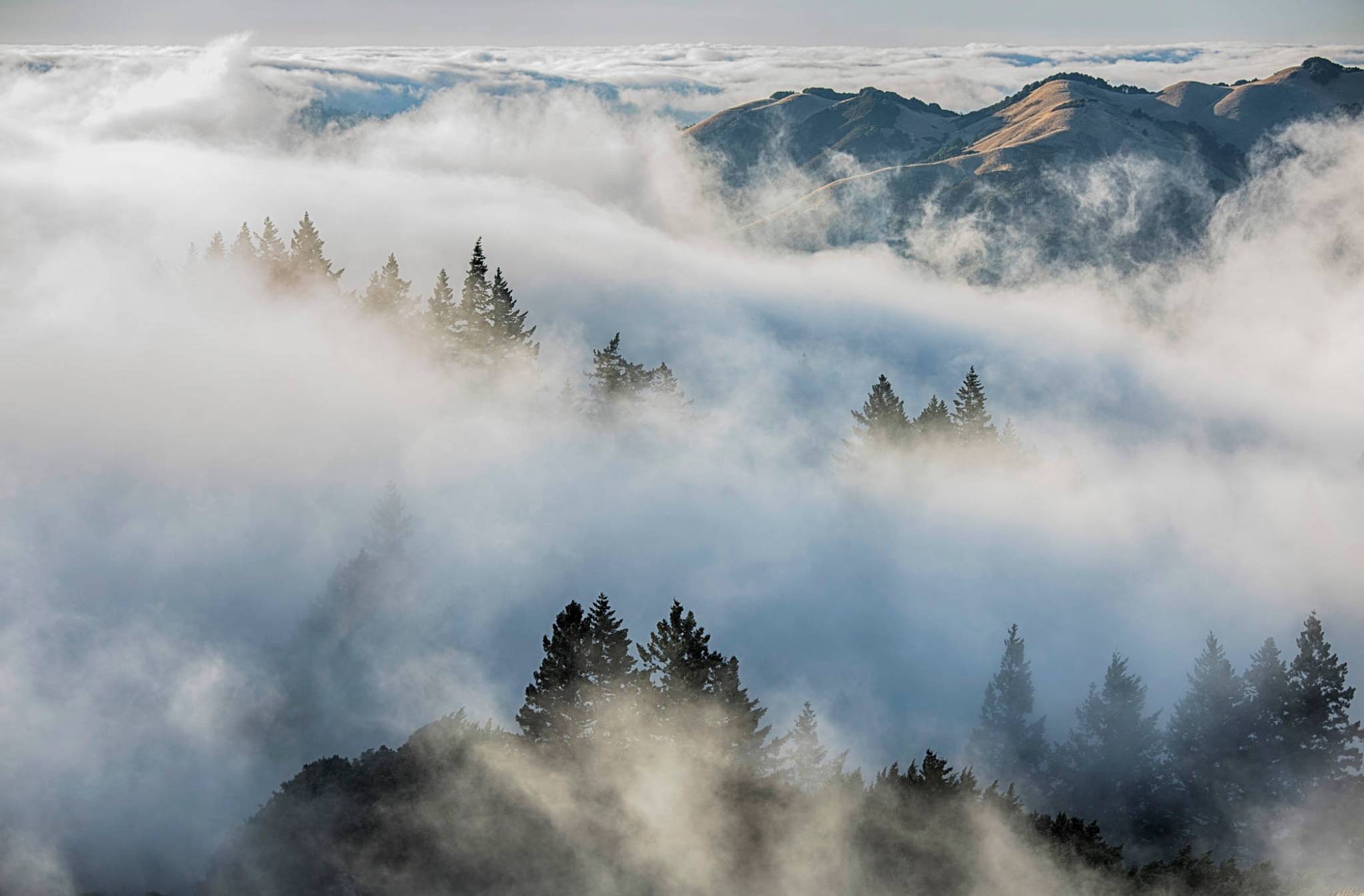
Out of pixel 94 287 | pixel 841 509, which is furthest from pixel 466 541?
pixel 94 287

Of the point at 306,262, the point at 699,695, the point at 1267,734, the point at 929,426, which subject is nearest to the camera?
the point at 699,695

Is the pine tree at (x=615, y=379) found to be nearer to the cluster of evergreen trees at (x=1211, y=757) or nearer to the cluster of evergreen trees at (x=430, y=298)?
the cluster of evergreen trees at (x=430, y=298)

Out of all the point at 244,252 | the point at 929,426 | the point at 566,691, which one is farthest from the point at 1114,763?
the point at 244,252

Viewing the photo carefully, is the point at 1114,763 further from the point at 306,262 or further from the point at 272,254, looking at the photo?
the point at 272,254

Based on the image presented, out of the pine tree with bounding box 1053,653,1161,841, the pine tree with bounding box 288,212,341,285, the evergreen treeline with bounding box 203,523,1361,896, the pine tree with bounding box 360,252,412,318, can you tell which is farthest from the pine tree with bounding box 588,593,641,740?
the pine tree with bounding box 288,212,341,285

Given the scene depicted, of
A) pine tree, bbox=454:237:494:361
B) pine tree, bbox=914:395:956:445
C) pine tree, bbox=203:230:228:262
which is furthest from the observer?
pine tree, bbox=203:230:228:262

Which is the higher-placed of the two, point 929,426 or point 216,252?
point 216,252

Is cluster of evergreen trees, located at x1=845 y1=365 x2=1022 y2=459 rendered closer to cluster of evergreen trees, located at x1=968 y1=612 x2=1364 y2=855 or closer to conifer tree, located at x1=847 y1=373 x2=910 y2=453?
conifer tree, located at x1=847 y1=373 x2=910 y2=453
